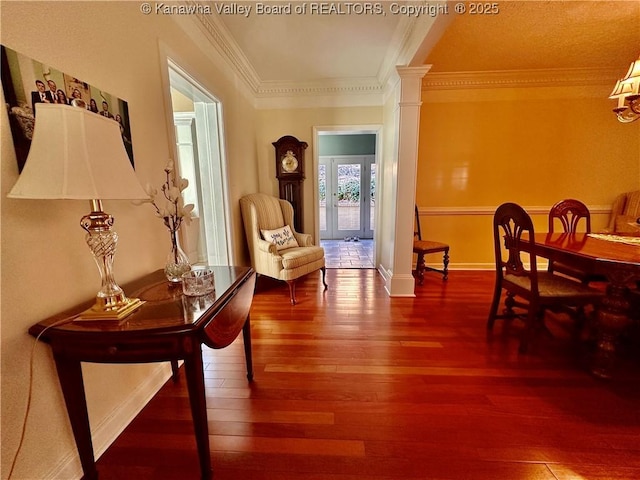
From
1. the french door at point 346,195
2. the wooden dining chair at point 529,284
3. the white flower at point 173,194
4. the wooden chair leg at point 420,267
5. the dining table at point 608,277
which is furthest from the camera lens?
the french door at point 346,195

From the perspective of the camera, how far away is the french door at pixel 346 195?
598 cm

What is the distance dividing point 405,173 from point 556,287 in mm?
1538

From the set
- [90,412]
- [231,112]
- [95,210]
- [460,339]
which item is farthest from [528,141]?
[90,412]

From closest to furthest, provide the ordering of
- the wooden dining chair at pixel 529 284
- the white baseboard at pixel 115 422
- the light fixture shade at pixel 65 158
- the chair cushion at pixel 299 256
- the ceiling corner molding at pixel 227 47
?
the light fixture shade at pixel 65 158 < the white baseboard at pixel 115 422 < the wooden dining chair at pixel 529 284 < the ceiling corner molding at pixel 227 47 < the chair cushion at pixel 299 256

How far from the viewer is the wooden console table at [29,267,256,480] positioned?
85cm

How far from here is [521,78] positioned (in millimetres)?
3121

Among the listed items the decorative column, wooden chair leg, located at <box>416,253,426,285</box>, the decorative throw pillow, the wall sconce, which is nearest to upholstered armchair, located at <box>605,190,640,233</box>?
the wall sconce

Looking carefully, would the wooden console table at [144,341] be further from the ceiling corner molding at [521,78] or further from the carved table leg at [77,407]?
the ceiling corner molding at [521,78]

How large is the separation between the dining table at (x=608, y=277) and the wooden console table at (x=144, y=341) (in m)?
1.99

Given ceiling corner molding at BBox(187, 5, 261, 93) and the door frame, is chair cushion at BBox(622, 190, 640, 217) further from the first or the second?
ceiling corner molding at BBox(187, 5, 261, 93)

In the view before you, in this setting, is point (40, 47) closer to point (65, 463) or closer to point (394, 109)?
point (65, 463)

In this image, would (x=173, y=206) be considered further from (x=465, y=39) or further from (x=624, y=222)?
(x=624, y=222)

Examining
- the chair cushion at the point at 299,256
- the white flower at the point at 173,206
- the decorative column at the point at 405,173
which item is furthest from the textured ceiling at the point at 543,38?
the white flower at the point at 173,206

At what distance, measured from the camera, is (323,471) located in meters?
1.05
